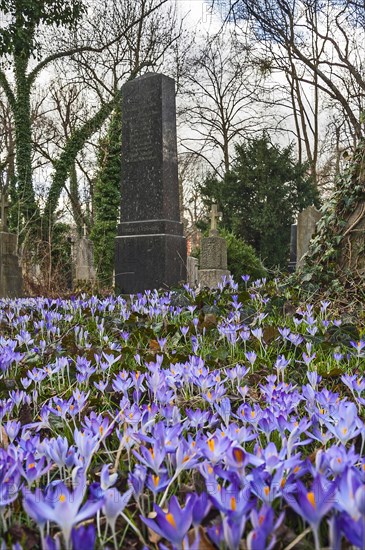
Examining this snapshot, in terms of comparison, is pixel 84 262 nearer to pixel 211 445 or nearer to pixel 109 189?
pixel 109 189

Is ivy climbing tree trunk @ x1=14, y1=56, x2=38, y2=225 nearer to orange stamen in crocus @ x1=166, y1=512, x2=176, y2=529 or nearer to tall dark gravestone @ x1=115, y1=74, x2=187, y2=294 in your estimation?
tall dark gravestone @ x1=115, y1=74, x2=187, y2=294

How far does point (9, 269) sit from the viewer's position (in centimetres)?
990

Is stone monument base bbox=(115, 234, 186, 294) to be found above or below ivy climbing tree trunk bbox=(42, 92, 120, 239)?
below

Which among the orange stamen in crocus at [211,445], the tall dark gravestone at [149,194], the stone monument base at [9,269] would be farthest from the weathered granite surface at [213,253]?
the orange stamen in crocus at [211,445]

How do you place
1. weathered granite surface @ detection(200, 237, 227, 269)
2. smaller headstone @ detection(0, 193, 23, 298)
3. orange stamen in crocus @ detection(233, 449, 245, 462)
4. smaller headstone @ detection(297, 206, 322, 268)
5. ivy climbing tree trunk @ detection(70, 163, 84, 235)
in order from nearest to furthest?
orange stamen in crocus @ detection(233, 449, 245, 462), smaller headstone @ detection(0, 193, 23, 298), weathered granite surface @ detection(200, 237, 227, 269), smaller headstone @ detection(297, 206, 322, 268), ivy climbing tree trunk @ detection(70, 163, 84, 235)

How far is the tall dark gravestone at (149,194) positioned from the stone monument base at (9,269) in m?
2.59

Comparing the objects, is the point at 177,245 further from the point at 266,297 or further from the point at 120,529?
the point at 120,529

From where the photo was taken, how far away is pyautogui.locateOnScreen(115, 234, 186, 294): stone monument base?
26.4 feet

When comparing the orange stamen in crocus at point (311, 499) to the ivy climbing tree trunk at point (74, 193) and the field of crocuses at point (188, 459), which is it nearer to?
the field of crocuses at point (188, 459)

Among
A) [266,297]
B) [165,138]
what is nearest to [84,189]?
[165,138]

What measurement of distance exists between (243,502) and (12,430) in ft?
2.26

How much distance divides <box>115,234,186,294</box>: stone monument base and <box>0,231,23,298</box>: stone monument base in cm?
258

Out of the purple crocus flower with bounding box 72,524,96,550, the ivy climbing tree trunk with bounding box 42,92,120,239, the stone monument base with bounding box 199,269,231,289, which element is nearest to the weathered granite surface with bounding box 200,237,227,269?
the stone monument base with bounding box 199,269,231,289

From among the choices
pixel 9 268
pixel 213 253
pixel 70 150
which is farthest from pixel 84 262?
pixel 70 150
